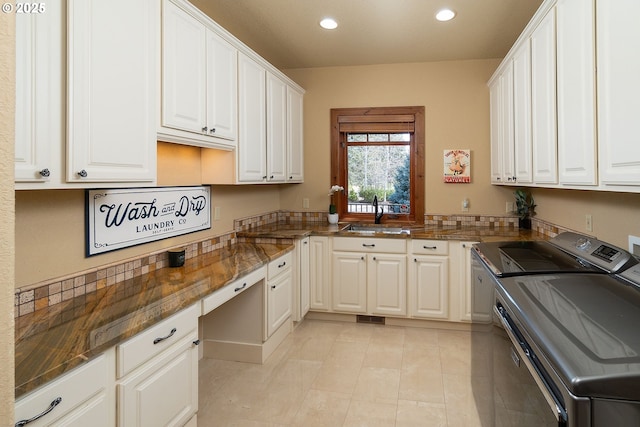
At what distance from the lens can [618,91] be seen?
148 centimetres

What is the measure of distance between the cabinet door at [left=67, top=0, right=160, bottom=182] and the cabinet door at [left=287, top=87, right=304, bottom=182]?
6.66 feet

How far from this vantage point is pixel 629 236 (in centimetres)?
199

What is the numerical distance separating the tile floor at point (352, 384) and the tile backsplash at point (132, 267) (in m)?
0.90

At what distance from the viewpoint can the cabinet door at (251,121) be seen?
9.38ft

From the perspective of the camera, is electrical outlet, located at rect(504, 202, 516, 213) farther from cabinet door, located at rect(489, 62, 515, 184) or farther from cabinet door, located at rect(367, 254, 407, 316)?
cabinet door, located at rect(367, 254, 407, 316)

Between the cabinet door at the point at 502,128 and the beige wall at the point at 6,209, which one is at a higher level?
the cabinet door at the point at 502,128

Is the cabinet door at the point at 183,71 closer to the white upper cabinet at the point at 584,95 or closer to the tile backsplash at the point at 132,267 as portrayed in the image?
the tile backsplash at the point at 132,267

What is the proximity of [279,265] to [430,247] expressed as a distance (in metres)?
1.39

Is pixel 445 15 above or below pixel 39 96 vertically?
above

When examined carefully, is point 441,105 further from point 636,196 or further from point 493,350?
point 493,350

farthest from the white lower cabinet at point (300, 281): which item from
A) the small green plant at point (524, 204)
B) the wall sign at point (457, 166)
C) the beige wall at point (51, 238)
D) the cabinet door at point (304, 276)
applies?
the small green plant at point (524, 204)

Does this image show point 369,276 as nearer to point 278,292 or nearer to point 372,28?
point 278,292

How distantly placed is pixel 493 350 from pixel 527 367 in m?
0.54

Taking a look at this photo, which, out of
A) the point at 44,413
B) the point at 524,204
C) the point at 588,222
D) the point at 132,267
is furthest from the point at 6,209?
the point at 524,204
